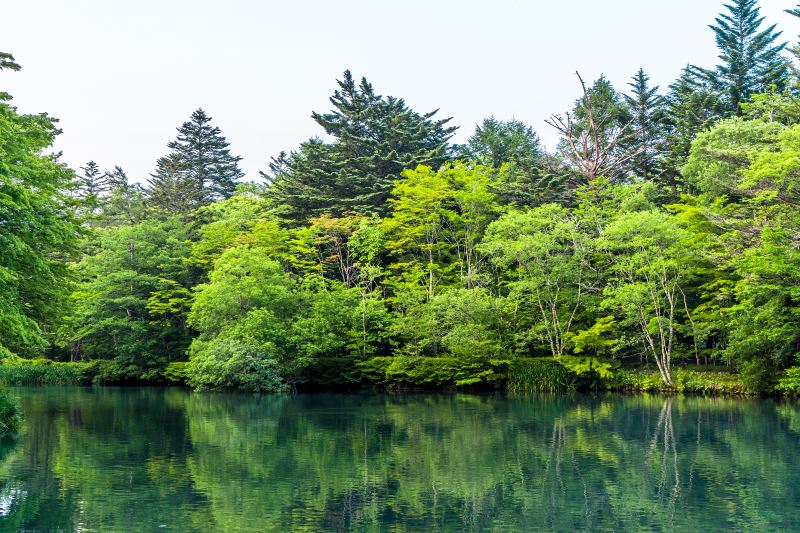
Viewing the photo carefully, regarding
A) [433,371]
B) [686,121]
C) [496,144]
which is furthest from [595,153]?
[433,371]

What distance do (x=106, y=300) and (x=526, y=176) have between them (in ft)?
80.6

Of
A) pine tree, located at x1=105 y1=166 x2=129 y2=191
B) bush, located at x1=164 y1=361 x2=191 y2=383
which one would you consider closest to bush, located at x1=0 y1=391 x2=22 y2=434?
bush, located at x1=164 y1=361 x2=191 y2=383

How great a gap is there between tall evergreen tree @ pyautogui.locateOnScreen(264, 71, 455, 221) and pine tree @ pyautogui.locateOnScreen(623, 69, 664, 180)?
1146cm

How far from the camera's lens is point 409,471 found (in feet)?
42.3

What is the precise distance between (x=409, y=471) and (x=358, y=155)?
3466 centimetres

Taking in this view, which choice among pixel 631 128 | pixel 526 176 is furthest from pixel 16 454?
pixel 631 128

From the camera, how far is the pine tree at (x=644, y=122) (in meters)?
45.1

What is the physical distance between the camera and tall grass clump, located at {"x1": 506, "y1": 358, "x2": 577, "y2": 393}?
109 ft

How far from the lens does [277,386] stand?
1383 inches

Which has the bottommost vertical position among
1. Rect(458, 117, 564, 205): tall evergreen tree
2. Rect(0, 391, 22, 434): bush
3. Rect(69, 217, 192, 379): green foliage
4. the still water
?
the still water

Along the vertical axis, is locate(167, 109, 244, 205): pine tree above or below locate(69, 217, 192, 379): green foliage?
above

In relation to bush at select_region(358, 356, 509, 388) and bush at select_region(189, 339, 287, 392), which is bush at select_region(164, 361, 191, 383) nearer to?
bush at select_region(189, 339, 287, 392)

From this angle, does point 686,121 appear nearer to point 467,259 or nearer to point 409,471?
point 467,259

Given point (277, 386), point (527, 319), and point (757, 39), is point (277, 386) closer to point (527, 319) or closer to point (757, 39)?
point (527, 319)
